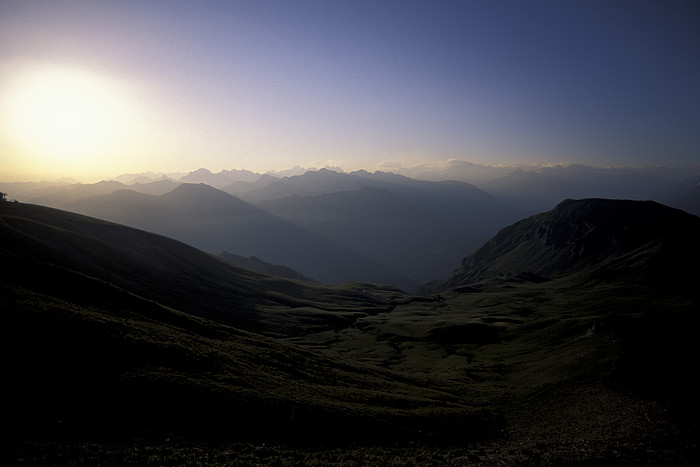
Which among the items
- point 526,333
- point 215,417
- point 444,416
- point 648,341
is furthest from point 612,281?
point 215,417

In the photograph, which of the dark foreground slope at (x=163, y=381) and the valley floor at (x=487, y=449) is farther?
the dark foreground slope at (x=163, y=381)

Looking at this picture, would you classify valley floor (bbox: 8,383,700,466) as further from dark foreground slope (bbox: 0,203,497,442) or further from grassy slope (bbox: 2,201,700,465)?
dark foreground slope (bbox: 0,203,497,442)

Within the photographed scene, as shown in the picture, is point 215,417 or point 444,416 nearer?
point 215,417

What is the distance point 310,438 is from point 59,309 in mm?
35559

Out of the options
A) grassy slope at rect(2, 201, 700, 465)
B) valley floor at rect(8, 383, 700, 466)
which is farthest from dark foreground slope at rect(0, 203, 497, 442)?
valley floor at rect(8, 383, 700, 466)

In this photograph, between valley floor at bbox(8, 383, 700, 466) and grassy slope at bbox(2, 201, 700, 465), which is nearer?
valley floor at bbox(8, 383, 700, 466)

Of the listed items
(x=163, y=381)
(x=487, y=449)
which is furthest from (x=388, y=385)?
(x=163, y=381)

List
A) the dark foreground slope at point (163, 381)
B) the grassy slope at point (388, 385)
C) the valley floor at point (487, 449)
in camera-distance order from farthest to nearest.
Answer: the grassy slope at point (388, 385), the dark foreground slope at point (163, 381), the valley floor at point (487, 449)

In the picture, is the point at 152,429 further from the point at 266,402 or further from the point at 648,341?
the point at 648,341

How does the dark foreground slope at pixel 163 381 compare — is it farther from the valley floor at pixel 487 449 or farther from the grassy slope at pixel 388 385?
the valley floor at pixel 487 449

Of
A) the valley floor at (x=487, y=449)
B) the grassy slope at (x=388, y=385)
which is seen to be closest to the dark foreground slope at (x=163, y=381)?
the grassy slope at (x=388, y=385)

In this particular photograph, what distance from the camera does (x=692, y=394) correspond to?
38125 mm

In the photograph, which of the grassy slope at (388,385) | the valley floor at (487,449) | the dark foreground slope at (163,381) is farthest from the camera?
the grassy slope at (388,385)

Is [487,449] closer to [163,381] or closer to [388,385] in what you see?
[388,385]
